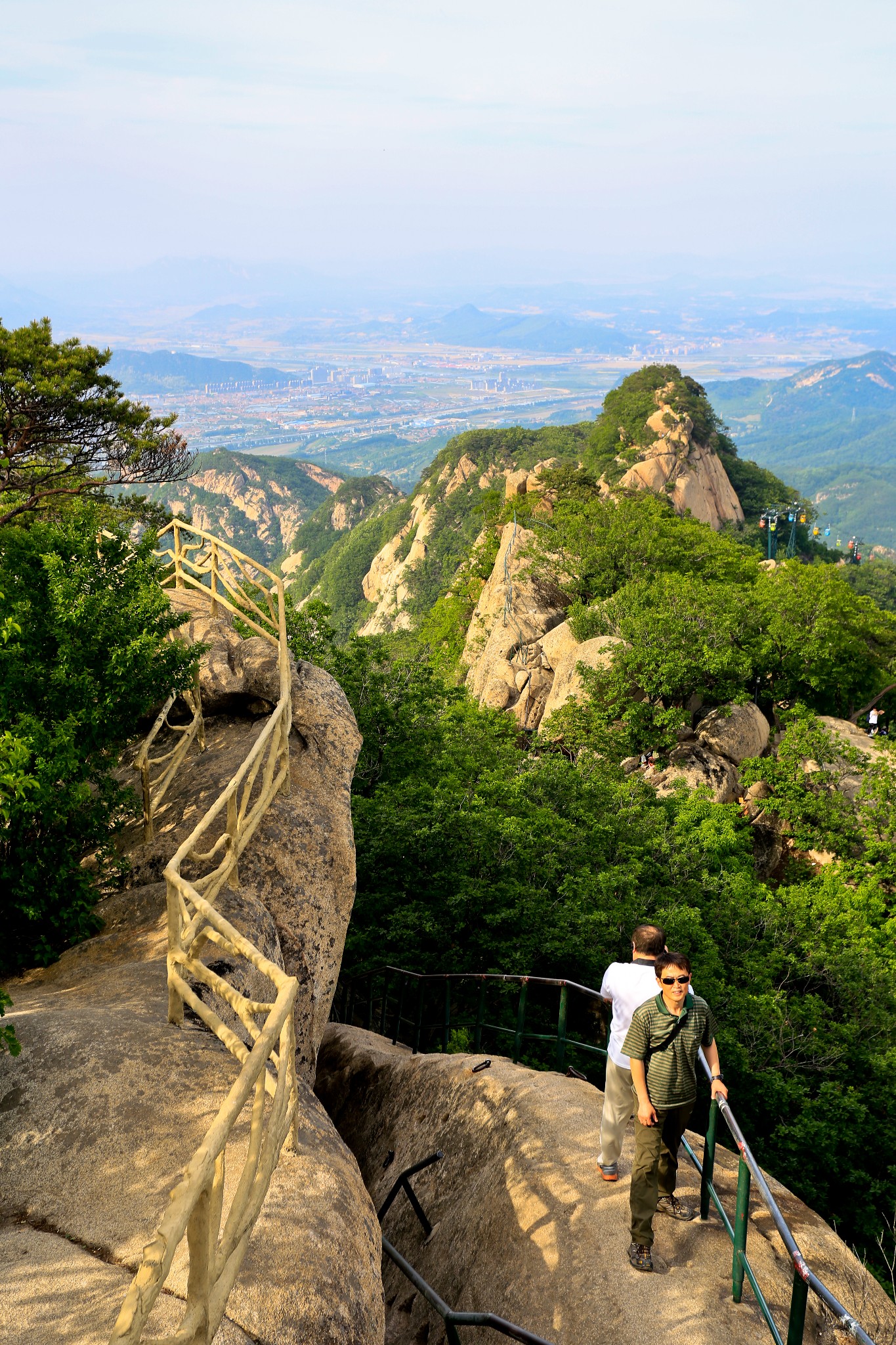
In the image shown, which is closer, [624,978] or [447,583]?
[624,978]

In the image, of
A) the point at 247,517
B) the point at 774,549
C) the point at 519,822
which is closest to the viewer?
the point at 519,822

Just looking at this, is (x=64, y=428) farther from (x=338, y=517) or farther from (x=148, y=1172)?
(x=338, y=517)

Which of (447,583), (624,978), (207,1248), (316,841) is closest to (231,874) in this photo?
(316,841)

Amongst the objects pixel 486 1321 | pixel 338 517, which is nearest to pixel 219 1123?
pixel 486 1321

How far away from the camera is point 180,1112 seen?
16.7 ft

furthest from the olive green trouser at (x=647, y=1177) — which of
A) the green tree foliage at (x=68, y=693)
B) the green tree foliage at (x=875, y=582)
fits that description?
the green tree foliage at (x=875, y=582)

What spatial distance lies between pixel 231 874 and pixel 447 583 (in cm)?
6879

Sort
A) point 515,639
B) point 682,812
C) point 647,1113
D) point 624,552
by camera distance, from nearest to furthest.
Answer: point 647,1113
point 682,812
point 515,639
point 624,552

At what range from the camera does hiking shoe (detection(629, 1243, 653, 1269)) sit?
515cm

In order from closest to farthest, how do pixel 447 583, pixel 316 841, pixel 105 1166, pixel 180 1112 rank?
pixel 105 1166 < pixel 180 1112 < pixel 316 841 < pixel 447 583

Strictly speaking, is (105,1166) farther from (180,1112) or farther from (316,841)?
(316,841)

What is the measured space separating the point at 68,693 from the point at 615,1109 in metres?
5.93

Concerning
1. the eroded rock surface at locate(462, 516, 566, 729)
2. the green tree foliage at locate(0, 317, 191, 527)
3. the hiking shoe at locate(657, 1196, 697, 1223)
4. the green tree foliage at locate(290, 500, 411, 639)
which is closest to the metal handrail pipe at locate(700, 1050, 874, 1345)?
the hiking shoe at locate(657, 1196, 697, 1223)

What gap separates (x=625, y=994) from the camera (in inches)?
228
